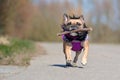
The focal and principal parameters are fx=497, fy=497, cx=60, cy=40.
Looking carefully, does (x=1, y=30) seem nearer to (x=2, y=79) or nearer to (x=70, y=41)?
(x=70, y=41)

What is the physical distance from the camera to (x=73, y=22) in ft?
49.7

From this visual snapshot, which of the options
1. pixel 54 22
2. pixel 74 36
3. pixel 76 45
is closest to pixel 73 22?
pixel 74 36

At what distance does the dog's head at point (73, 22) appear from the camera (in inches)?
595

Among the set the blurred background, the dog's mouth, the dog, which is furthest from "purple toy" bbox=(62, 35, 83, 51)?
the blurred background

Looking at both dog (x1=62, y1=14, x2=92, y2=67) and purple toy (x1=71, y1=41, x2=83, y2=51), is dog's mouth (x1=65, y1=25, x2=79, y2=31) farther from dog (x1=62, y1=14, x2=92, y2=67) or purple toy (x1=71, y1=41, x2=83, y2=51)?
purple toy (x1=71, y1=41, x2=83, y2=51)

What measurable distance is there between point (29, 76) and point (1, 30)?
24.9 m

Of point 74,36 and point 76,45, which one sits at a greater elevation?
point 74,36

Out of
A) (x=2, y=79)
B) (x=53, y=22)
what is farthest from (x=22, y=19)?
(x=2, y=79)

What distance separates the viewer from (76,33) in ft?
49.7

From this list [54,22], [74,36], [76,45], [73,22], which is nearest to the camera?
[73,22]

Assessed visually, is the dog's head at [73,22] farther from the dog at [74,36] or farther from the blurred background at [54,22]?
the blurred background at [54,22]

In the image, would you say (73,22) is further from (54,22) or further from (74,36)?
(54,22)

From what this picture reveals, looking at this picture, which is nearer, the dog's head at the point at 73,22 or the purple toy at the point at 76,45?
the dog's head at the point at 73,22

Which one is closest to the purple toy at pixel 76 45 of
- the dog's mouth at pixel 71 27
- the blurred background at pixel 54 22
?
the dog's mouth at pixel 71 27
